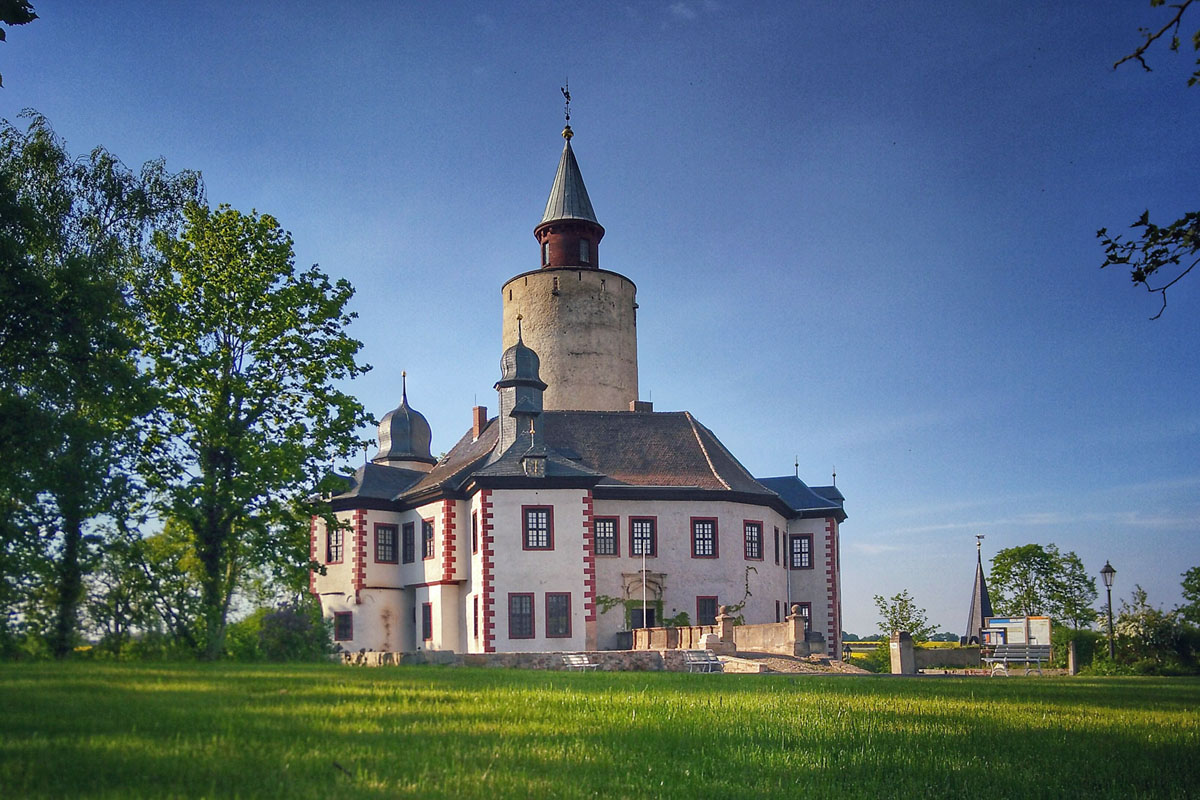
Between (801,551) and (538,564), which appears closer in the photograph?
(538,564)

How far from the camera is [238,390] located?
23.5 m

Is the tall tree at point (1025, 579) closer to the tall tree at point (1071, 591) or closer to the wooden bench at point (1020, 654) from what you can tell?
the tall tree at point (1071, 591)

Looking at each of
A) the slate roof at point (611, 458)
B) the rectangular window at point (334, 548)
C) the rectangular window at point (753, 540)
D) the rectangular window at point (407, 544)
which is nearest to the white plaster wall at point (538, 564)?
the slate roof at point (611, 458)

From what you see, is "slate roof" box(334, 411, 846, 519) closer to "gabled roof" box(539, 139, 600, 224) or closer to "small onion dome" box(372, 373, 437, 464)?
"small onion dome" box(372, 373, 437, 464)

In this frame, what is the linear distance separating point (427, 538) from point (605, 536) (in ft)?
23.0

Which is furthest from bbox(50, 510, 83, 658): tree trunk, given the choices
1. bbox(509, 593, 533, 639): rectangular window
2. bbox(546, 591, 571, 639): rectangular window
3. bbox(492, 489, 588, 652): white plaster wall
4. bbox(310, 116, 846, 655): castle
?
bbox(546, 591, 571, 639): rectangular window

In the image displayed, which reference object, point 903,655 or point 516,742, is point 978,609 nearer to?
point 903,655

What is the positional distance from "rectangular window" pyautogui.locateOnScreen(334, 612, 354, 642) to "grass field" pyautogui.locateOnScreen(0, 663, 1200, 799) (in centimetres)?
3124

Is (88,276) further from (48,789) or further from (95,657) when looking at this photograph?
(48,789)

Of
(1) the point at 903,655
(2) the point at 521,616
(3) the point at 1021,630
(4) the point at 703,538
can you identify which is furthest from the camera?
(4) the point at 703,538

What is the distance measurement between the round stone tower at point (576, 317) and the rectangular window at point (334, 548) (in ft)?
49.5

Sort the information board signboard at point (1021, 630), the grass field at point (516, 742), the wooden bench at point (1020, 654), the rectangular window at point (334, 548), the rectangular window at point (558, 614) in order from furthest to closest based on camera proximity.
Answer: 1. the rectangular window at point (334, 548)
2. the rectangular window at point (558, 614)
3. the information board signboard at point (1021, 630)
4. the wooden bench at point (1020, 654)
5. the grass field at point (516, 742)

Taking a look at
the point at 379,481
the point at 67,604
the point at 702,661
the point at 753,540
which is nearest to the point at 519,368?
the point at 379,481

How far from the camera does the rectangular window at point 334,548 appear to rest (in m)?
44.7
